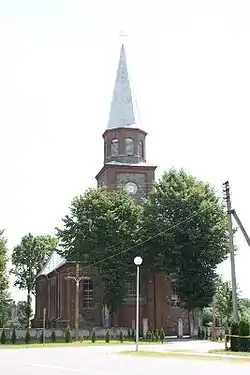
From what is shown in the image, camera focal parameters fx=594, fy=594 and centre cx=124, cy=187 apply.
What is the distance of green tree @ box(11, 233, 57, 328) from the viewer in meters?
94.0

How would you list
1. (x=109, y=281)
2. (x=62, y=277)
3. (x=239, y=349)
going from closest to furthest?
(x=239, y=349)
(x=109, y=281)
(x=62, y=277)

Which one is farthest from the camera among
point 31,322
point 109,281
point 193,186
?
point 31,322

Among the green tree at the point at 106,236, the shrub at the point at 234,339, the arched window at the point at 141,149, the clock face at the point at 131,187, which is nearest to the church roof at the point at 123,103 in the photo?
Result: the arched window at the point at 141,149

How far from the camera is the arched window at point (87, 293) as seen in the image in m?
60.6

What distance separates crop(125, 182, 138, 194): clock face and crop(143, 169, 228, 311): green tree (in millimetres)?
6361

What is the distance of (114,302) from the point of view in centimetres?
5453

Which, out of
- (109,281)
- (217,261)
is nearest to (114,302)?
(109,281)

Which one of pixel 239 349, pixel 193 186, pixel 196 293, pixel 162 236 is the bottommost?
pixel 239 349

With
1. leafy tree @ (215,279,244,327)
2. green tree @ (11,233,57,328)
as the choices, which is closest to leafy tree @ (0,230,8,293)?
leafy tree @ (215,279,244,327)

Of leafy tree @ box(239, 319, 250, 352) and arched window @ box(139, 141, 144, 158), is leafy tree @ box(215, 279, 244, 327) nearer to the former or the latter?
arched window @ box(139, 141, 144, 158)

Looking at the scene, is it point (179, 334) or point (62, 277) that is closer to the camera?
point (179, 334)

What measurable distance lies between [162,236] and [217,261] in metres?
5.64

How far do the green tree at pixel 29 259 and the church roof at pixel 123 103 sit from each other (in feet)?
112

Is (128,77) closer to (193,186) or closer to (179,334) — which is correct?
(193,186)
